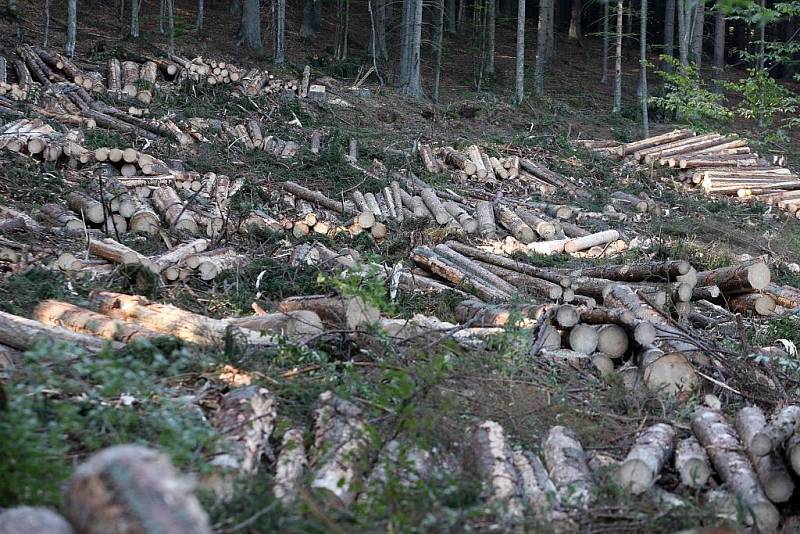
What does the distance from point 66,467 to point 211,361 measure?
1818 millimetres

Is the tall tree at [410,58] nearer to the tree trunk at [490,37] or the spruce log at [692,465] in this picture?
the tree trunk at [490,37]

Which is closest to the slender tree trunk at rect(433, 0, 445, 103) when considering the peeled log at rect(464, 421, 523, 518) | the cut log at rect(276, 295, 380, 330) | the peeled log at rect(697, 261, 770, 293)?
the peeled log at rect(697, 261, 770, 293)

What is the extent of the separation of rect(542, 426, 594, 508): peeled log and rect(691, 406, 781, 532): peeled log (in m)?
0.83

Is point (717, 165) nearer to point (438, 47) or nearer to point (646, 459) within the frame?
point (438, 47)

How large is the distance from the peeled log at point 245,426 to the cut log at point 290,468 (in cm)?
12

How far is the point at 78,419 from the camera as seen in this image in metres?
4.85

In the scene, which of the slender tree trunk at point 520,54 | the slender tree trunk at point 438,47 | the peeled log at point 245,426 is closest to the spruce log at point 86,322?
the peeled log at point 245,426

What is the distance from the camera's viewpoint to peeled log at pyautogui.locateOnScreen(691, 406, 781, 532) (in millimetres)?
5254

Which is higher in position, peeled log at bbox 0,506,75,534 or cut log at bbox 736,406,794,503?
peeled log at bbox 0,506,75,534

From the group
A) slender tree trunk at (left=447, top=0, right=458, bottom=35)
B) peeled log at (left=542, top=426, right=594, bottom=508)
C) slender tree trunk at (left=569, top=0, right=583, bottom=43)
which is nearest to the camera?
peeled log at (left=542, top=426, right=594, bottom=508)

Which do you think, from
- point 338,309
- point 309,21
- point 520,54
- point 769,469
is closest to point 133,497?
point 769,469

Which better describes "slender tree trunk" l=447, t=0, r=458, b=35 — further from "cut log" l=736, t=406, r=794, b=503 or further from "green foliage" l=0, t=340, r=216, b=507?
"green foliage" l=0, t=340, r=216, b=507

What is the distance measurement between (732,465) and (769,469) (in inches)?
9.5

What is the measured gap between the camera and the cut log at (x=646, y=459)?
17.9ft
